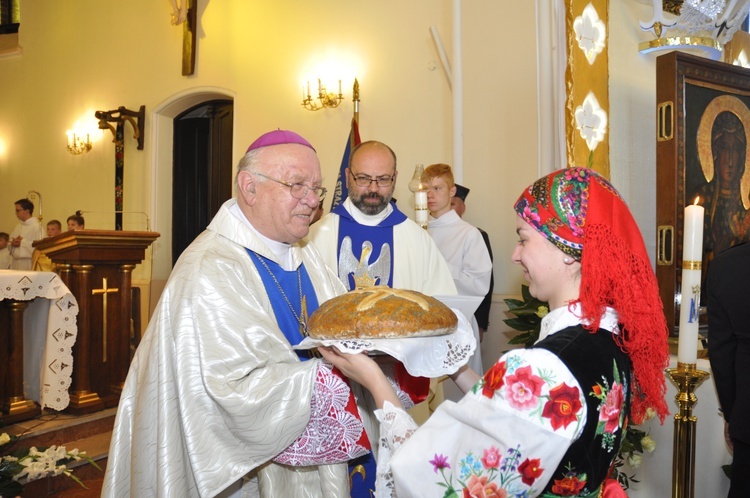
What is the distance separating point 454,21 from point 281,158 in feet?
13.0

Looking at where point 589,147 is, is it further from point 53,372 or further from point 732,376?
point 53,372

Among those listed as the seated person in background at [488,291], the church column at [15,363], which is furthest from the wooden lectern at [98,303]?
the seated person in background at [488,291]

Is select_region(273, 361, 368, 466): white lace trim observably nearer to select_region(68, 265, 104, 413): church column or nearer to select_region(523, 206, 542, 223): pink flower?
select_region(523, 206, 542, 223): pink flower

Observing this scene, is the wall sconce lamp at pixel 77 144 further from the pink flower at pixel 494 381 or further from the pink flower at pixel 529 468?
the pink flower at pixel 529 468

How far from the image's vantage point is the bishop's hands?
1.73 metres

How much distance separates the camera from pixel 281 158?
2355 millimetres

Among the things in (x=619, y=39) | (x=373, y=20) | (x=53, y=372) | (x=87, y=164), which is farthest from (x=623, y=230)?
(x=87, y=164)

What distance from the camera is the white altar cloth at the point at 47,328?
4805 mm

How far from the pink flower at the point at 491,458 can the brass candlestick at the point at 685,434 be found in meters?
1.11

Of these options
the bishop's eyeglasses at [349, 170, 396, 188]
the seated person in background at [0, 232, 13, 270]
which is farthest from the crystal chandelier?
the seated person in background at [0, 232, 13, 270]

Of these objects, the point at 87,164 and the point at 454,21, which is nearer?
the point at 454,21

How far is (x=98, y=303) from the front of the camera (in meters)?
5.33

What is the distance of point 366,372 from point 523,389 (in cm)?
49

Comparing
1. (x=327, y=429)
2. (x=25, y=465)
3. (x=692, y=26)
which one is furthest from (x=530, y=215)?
(x=692, y=26)
